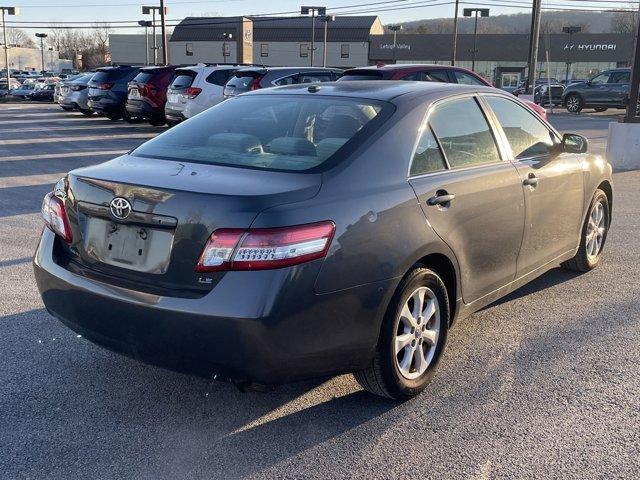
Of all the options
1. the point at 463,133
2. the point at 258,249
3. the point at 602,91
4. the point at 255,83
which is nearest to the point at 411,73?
the point at 255,83

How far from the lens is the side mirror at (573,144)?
5.21m

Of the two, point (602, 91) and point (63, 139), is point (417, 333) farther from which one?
point (602, 91)

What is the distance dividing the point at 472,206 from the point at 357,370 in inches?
48.9

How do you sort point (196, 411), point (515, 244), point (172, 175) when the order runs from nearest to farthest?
point (172, 175) → point (196, 411) → point (515, 244)

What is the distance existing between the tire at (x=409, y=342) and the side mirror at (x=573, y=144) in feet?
6.91

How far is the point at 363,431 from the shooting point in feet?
10.8

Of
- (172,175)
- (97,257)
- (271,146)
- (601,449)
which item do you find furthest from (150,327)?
(601,449)

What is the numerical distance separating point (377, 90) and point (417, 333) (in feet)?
4.87

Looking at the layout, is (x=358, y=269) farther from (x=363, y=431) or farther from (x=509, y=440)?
(x=509, y=440)

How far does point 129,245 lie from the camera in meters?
3.16

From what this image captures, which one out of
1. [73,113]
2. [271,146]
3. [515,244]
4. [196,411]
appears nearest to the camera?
[196,411]

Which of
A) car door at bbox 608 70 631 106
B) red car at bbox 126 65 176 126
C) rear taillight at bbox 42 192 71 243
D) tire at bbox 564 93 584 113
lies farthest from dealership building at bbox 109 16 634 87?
rear taillight at bbox 42 192 71 243

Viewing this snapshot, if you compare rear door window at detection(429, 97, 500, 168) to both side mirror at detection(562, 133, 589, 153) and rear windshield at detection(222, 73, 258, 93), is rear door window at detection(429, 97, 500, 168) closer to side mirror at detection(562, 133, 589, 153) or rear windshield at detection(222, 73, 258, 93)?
side mirror at detection(562, 133, 589, 153)

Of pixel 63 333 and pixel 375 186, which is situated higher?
pixel 375 186
